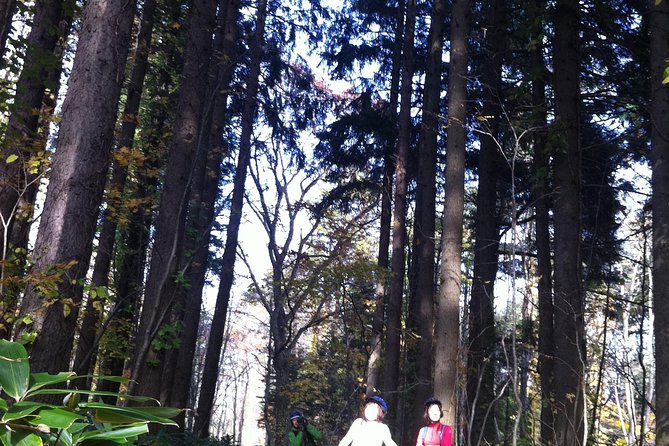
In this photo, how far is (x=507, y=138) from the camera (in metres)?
14.9

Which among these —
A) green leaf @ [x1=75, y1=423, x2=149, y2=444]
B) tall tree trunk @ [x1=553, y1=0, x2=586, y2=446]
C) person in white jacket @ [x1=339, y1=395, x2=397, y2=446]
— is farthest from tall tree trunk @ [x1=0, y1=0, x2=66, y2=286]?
tall tree trunk @ [x1=553, y1=0, x2=586, y2=446]

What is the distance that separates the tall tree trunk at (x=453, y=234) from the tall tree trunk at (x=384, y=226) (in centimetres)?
740

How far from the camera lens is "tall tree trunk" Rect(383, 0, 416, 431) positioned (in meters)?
16.7

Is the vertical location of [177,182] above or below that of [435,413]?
above

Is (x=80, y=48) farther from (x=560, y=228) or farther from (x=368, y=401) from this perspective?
(x=560, y=228)

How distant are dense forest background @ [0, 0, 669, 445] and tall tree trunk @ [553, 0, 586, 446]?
0.04 meters

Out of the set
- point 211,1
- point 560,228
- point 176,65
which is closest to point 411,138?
point 176,65

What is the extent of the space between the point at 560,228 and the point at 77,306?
8.38m

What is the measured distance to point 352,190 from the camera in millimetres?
21484

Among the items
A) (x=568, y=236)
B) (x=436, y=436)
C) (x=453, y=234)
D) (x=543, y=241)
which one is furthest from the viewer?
(x=543, y=241)

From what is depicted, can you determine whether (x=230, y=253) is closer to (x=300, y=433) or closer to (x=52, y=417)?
(x=300, y=433)

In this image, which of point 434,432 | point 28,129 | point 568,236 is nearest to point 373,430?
point 434,432

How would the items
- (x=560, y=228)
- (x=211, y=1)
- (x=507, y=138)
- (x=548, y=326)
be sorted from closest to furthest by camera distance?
1. (x=211, y=1)
2. (x=560, y=228)
3. (x=548, y=326)
4. (x=507, y=138)

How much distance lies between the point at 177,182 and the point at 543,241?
10169 millimetres
